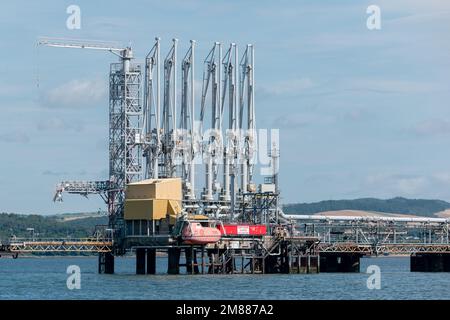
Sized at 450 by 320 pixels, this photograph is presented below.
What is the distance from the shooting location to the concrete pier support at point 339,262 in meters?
146

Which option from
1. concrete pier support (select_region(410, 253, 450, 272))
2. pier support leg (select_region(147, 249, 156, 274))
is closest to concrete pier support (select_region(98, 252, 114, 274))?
pier support leg (select_region(147, 249, 156, 274))

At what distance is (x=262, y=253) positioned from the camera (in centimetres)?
12888

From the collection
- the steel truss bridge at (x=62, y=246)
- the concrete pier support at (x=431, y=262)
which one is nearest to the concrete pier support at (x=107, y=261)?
the steel truss bridge at (x=62, y=246)

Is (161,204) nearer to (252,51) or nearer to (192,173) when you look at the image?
(192,173)

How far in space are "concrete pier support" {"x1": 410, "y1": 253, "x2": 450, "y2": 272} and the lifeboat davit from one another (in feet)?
142

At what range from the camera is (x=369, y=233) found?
153 metres

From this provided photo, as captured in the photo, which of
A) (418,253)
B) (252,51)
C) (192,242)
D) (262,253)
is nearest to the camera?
(192,242)

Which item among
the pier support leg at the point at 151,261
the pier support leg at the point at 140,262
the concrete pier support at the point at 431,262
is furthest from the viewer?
the concrete pier support at the point at 431,262

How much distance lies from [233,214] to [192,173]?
6362mm

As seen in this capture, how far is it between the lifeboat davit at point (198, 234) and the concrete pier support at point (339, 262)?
27.0 meters

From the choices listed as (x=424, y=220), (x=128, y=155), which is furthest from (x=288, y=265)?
(x=424, y=220)

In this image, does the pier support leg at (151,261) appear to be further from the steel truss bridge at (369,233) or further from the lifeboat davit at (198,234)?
the steel truss bridge at (369,233)

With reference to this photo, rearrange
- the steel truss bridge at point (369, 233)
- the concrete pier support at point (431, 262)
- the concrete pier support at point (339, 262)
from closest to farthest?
the concrete pier support at point (339, 262), the steel truss bridge at point (369, 233), the concrete pier support at point (431, 262)

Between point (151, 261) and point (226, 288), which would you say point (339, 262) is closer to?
point (151, 261)
